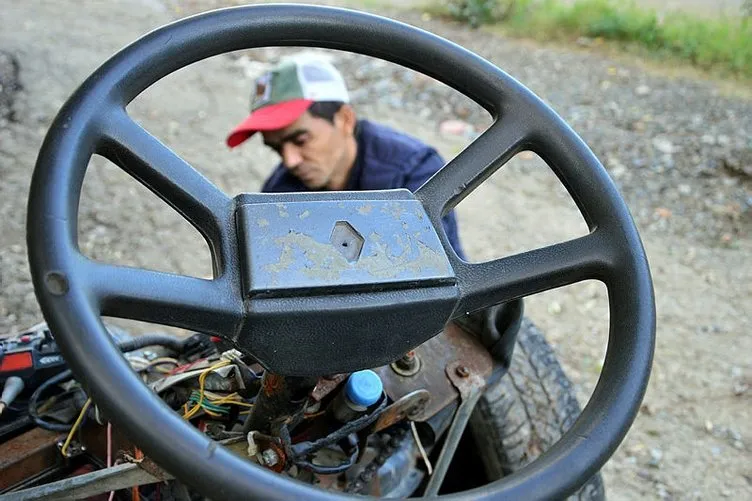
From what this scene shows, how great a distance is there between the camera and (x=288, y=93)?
99.7 inches

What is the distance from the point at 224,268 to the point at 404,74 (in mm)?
4199

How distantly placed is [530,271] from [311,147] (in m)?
1.50

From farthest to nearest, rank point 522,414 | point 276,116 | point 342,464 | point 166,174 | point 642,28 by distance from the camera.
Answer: point 642,28
point 276,116
point 522,414
point 342,464
point 166,174

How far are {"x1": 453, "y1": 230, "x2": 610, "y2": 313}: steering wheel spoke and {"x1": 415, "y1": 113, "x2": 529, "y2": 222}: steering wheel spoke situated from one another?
0.11 metres

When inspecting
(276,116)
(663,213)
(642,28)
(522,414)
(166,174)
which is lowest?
(663,213)

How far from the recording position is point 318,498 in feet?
2.60

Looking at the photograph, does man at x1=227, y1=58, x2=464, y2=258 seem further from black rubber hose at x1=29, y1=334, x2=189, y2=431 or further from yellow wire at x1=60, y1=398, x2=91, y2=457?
yellow wire at x1=60, y1=398, x2=91, y2=457

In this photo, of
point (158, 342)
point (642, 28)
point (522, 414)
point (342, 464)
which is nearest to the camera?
point (342, 464)

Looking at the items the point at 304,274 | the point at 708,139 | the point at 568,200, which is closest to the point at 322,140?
the point at 304,274

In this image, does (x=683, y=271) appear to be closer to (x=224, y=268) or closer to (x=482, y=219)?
(x=482, y=219)

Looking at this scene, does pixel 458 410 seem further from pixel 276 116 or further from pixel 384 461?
pixel 276 116

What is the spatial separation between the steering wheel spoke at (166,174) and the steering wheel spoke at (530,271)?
32 cm

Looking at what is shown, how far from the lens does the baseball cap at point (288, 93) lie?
2484 millimetres

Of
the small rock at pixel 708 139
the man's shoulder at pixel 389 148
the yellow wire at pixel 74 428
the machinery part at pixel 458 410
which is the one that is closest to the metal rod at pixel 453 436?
the machinery part at pixel 458 410
